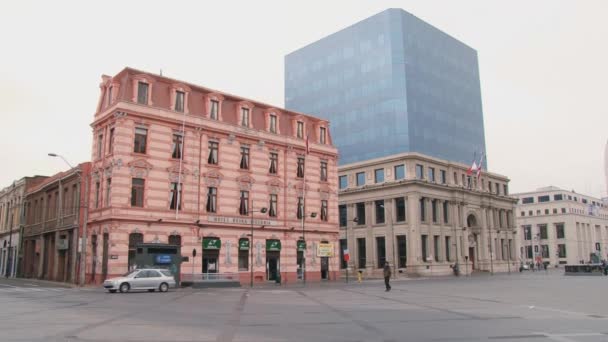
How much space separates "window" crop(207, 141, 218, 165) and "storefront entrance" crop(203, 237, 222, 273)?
7.06 metres

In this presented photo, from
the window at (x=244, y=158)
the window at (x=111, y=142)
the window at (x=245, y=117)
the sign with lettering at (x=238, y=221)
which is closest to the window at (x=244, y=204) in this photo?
the sign with lettering at (x=238, y=221)

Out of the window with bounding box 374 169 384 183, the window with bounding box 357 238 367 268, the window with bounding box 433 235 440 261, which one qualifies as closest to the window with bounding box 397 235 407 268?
the window with bounding box 433 235 440 261

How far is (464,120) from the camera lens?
9744cm

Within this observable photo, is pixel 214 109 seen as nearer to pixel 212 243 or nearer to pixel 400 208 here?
pixel 212 243

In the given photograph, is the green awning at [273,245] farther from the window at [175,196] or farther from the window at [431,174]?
the window at [431,174]

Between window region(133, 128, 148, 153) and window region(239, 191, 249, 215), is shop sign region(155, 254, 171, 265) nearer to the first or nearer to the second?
window region(133, 128, 148, 153)

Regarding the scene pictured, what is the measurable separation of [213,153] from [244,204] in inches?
227

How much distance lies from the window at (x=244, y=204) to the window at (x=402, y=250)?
34.9 m

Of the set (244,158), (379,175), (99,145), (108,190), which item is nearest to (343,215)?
(379,175)

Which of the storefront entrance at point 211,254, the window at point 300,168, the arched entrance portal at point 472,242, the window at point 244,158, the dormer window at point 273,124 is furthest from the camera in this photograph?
the arched entrance portal at point 472,242

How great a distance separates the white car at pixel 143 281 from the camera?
33.6 metres

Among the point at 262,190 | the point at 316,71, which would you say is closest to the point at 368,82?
the point at 316,71

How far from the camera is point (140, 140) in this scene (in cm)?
4353

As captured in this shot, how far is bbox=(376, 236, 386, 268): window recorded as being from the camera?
7969 centimetres
